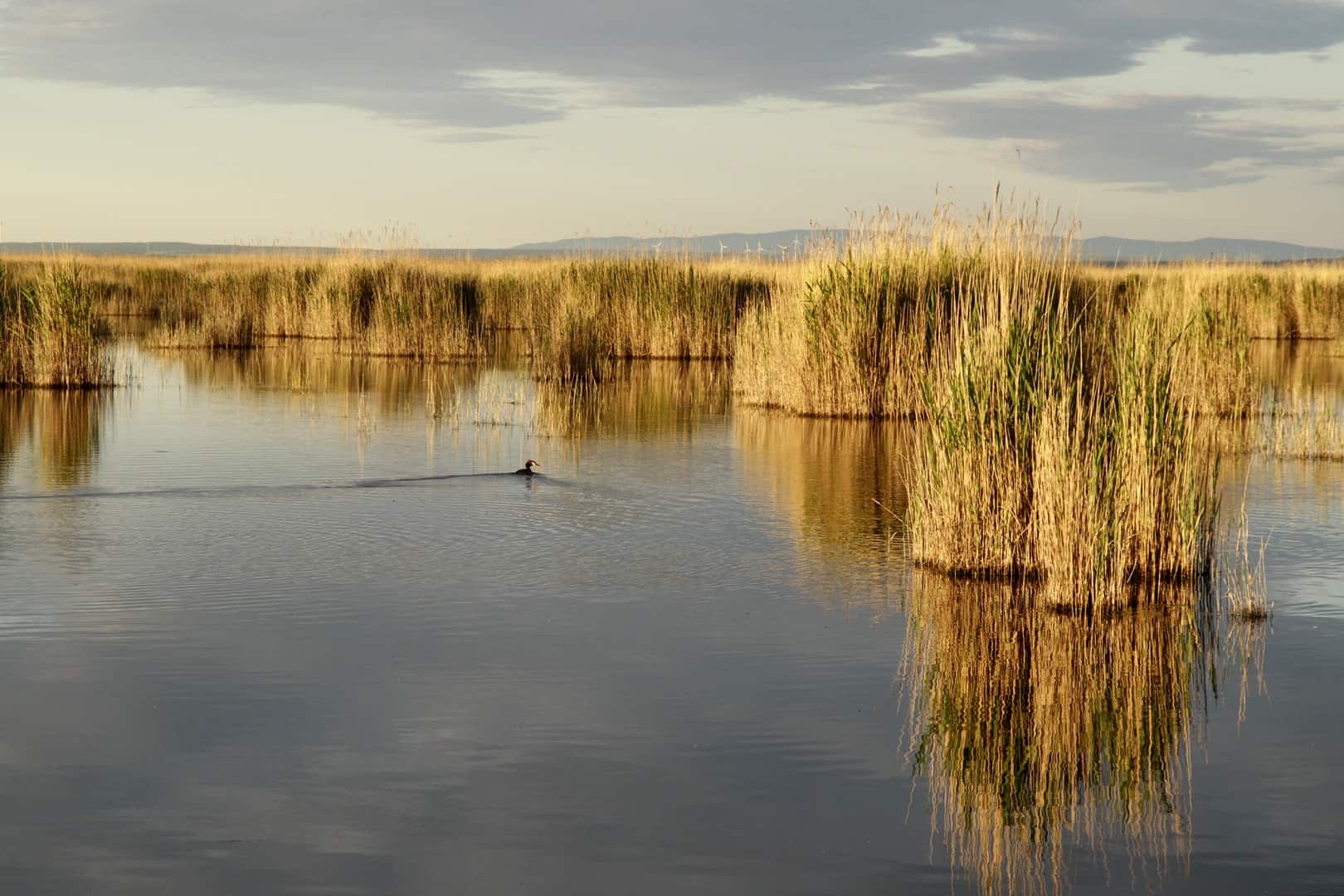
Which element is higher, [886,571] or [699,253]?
[699,253]

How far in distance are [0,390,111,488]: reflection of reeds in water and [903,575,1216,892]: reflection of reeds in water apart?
7.09 m

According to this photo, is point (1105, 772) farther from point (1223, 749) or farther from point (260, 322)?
point (260, 322)

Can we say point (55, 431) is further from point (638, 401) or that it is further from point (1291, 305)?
point (1291, 305)

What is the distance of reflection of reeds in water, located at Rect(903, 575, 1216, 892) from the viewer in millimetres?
4469

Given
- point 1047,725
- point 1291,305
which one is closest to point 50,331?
point 1047,725

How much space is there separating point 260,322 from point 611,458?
56.2ft

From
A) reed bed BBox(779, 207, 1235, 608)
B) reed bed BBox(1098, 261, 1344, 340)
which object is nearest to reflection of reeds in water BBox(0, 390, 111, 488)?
reed bed BBox(779, 207, 1235, 608)

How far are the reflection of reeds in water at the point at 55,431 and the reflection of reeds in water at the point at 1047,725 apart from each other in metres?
7.09

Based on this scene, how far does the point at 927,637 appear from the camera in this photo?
22.2 ft

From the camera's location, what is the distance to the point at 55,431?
1398cm

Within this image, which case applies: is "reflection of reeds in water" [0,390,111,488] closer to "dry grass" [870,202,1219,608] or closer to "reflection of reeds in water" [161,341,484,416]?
"reflection of reeds in water" [161,341,484,416]

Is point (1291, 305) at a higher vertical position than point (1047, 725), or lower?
higher

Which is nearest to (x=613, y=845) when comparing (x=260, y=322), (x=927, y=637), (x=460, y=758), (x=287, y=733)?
(x=460, y=758)

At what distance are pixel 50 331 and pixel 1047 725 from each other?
15244mm
